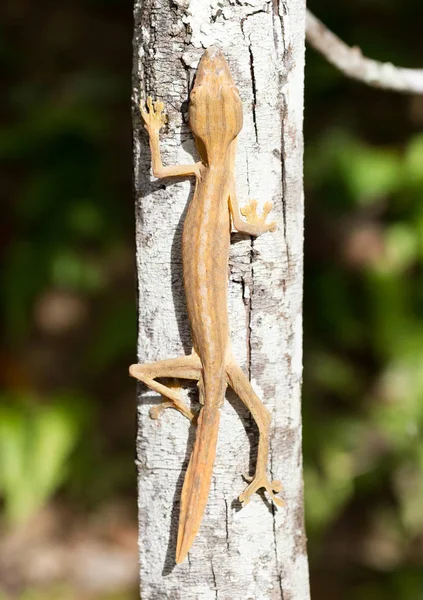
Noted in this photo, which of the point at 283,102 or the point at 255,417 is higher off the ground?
the point at 283,102

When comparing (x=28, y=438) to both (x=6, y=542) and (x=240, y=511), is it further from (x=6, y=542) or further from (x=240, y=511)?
(x=240, y=511)

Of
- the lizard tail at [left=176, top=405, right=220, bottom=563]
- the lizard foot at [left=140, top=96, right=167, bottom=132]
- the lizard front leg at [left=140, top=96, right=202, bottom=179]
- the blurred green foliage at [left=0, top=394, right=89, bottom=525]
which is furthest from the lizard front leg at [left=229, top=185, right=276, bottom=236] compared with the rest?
the blurred green foliage at [left=0, top=394, right=89, bottom=525]

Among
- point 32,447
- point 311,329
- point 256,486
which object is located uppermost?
point 311,329

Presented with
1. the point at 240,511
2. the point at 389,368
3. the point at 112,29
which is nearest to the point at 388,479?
the point at 389,368

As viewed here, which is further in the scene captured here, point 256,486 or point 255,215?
point 256,486

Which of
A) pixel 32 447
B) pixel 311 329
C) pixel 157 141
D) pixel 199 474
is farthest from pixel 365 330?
pixel 157 141

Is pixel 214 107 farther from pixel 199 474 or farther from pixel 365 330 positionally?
pixel 365 330

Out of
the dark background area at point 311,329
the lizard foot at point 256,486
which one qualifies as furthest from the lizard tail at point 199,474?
the dark background area at point 311,329

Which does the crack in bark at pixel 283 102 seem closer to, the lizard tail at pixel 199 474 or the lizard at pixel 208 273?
the lizard at pixel 208 273
